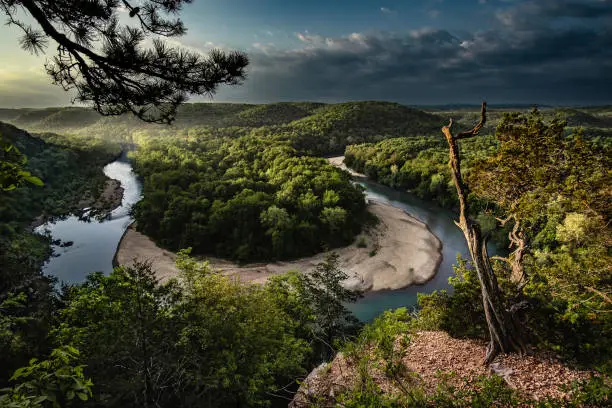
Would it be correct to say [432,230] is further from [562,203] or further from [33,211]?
[33,211]

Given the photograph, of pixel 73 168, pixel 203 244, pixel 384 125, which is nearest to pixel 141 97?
pixel 203 244

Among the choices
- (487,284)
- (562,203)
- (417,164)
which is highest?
(562,203)

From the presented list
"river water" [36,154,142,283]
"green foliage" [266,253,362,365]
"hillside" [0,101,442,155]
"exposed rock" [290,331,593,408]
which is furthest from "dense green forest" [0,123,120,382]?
"hillside" [0,101,442,155]

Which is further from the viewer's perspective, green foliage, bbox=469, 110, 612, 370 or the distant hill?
the distant hill

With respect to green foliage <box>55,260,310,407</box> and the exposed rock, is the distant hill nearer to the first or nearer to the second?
green foliage <box>55,260,310,407</box>

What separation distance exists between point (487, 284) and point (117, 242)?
40978 millimetres

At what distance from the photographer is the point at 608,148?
9.73 meters

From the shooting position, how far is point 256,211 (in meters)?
Result: 37.2

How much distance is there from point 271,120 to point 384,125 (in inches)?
1884

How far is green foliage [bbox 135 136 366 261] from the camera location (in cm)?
3519

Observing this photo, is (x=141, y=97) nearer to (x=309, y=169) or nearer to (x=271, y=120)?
(x=309, y=169)

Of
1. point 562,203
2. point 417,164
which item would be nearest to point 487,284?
point 562,203

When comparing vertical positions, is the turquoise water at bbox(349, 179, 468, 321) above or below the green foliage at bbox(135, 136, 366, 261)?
below

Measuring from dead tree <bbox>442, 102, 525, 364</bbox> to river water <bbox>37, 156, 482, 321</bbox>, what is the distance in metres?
15.1
